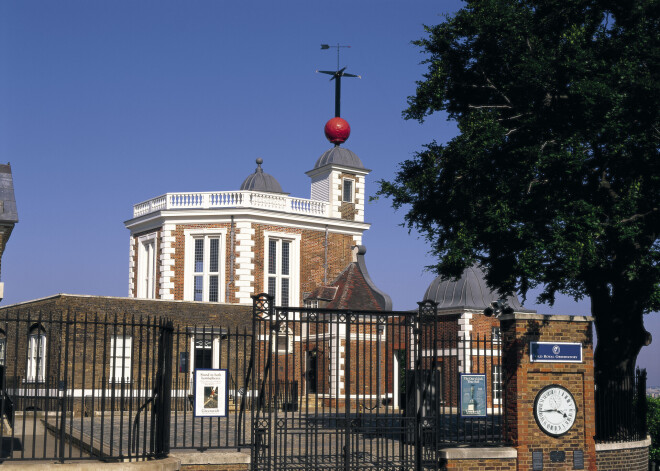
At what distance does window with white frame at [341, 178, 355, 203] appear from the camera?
4628 cm

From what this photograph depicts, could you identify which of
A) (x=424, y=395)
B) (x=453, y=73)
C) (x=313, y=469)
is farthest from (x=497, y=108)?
(x=313, y=469)

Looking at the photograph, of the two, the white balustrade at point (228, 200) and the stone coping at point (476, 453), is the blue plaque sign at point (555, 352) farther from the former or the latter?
the white balustrade at point (228, 200)

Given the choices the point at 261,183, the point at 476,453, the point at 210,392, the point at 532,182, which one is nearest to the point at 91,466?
the point at 210,392

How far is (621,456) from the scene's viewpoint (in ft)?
55.7

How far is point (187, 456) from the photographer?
1364 cm

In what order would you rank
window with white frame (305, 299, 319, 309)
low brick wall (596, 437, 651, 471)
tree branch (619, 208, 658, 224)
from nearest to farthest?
low brick wall (596, 437, 651, 471)
tree branch (619, 208, 658, 224)
window with white frame (305, 299, 319, 309)

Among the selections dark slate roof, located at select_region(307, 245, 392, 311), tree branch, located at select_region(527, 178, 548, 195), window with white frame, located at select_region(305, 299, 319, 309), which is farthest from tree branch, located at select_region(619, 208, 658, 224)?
window with white frame, located at select_region(305, 299, 319, 309)

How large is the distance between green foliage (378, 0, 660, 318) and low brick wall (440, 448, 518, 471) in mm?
3783

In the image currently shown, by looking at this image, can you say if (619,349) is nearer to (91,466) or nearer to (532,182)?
(532,182)

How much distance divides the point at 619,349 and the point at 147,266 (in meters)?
31.4

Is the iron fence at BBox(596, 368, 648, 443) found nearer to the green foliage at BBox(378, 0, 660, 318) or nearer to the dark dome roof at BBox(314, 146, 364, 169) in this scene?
the green foliage at BBox(378, 0, 660, 318)

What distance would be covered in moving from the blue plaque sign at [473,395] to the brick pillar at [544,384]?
653mm

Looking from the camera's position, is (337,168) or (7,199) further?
(337,168)

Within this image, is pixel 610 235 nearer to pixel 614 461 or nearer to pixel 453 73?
pixel 614 461
